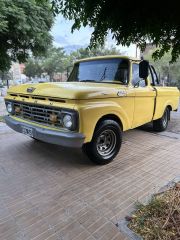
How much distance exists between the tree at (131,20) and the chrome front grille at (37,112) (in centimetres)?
203

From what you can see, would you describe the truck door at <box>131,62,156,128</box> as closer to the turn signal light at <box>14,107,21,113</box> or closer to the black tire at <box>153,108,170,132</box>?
the black tire at <box>153,108,170,132</box>

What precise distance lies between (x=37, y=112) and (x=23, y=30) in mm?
5785

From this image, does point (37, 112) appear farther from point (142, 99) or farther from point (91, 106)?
point (142, 99)

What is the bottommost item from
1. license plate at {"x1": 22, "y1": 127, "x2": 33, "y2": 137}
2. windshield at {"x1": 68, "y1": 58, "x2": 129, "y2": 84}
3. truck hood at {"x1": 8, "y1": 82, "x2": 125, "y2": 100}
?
license plate at {"x1": 22, "y1": 127, "x2": 33, "y2": 137}

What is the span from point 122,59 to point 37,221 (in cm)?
365

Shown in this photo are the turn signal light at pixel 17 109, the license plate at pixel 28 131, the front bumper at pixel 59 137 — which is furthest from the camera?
the turn signal light at pixel 17 109

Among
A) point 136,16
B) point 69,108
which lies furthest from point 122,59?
point 136,16

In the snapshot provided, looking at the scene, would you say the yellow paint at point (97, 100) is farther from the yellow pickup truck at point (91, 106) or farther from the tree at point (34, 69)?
the tree at point (34, 69)

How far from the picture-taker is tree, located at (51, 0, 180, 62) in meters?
1.44

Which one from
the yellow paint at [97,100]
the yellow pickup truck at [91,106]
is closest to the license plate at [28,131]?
the yellow pickup truck at [91,106]

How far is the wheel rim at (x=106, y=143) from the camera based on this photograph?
4199mm

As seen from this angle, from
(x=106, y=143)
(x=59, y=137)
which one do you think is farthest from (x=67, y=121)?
(x=106, y=143)

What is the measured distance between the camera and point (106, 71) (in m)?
4.87

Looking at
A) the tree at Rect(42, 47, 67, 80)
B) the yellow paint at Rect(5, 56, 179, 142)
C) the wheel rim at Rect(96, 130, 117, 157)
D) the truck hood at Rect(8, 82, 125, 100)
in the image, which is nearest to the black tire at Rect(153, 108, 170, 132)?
the yellow paint at Rect(5, 56, 179, 142)
